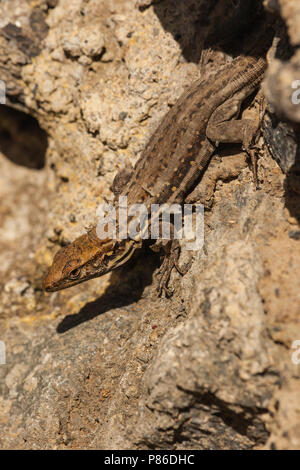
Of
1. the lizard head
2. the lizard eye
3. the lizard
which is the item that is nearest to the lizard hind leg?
the lizard

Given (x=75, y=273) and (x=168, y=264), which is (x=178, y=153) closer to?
(x=168, y=264)

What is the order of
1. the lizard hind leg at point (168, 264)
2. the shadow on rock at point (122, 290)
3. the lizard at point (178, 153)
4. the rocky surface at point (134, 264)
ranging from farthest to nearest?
the shadow on rock at point (122, 290) → the lizard hind leg at point (168, 264) → the lizard at point (178, 153) → the rocky surface at point (134, 264)

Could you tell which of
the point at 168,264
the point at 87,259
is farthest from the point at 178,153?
the point at 87,259

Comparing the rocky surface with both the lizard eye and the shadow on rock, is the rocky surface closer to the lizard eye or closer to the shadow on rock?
the shadow on rock

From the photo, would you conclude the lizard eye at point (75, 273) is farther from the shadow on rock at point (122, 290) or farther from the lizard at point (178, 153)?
the shadow on rock at point (122, 290)

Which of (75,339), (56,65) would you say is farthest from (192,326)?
(56,65)

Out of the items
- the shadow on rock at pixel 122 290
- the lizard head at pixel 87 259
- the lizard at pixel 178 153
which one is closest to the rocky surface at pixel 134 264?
the shadow on rock at pixel 122 290
